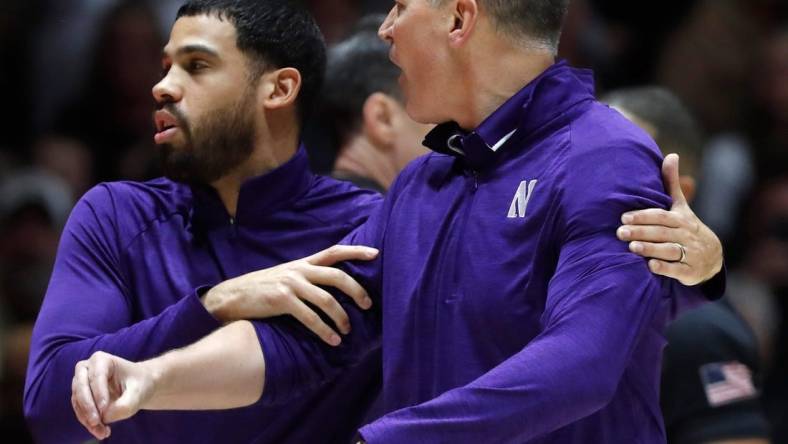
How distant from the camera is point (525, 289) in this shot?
322 cm

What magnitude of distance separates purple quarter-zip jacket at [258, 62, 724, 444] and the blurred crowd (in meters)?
3.78

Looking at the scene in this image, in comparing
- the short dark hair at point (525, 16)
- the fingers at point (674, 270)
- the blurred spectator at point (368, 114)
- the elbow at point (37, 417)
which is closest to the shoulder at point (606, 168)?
the fingers at point (674, 270)

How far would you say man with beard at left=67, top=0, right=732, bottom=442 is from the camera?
299 centimetres

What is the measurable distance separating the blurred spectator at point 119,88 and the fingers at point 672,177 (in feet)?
Result: 16.7

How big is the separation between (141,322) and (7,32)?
17.4 feet

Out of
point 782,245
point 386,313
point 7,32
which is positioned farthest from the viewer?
point 7,32

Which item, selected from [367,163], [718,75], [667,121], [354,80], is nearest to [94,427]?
[367,163]

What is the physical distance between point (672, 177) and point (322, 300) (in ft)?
2.87

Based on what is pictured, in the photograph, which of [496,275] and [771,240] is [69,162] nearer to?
[771,240]

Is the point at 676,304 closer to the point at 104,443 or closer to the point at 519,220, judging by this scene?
the point at 519,220

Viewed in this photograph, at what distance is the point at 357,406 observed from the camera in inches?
154

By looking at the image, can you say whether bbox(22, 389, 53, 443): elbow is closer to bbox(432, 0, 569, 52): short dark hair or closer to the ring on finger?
bbox(432, 0, 569, 52): short dark hair

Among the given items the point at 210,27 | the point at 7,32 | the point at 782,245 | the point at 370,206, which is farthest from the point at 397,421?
the point at 7,32

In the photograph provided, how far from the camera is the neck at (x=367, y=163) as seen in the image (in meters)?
4.92
